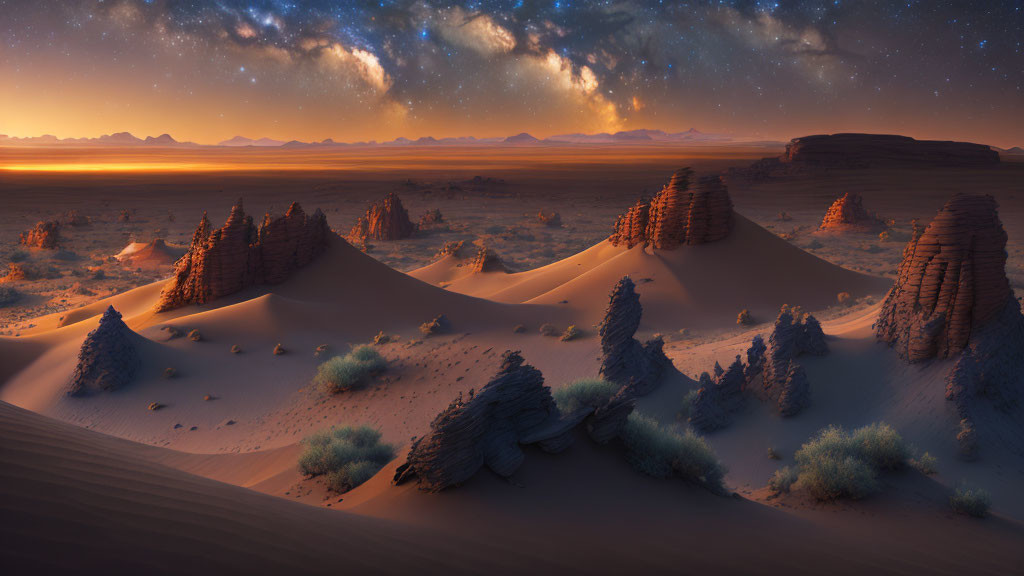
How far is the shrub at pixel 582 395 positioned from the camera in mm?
8159

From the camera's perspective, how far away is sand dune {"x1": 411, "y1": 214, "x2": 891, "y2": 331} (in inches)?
775

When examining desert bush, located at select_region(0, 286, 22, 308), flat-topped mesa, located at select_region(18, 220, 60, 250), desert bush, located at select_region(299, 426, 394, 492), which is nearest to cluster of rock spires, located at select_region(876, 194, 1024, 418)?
desert bush, located at select_region(299, 426, 394, 492)

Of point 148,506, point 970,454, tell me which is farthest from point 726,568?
point 970,454

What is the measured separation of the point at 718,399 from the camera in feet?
36.9

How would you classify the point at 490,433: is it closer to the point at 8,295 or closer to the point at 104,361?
the point at 104,361

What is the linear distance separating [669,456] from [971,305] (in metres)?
7.90

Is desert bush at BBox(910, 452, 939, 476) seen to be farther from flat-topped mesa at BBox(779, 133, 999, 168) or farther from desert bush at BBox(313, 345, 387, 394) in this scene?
flat-topped mesa at BBox(779, 133, 999, 168)

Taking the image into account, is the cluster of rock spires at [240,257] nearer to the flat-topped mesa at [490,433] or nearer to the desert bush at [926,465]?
the flat-topped mesa at [490,433]

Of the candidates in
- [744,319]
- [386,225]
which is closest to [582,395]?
[744,319]

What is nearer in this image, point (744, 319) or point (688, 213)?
point (744, 319)

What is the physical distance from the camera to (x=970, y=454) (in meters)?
9.30

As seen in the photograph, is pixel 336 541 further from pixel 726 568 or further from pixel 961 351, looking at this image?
pixel 961 351

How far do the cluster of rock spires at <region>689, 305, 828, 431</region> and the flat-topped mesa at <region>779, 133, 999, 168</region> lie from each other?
75.6m

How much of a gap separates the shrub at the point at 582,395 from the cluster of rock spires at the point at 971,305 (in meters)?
6.49
